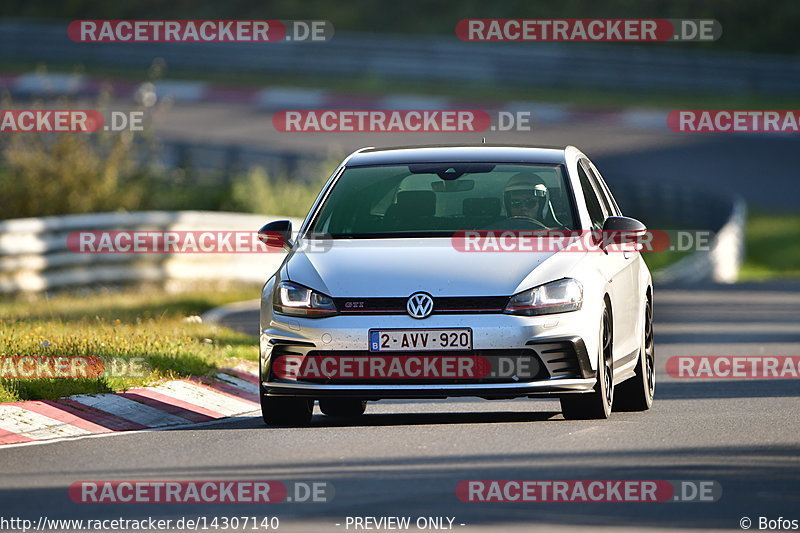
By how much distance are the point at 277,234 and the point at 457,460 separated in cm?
253

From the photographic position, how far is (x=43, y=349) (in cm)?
1255

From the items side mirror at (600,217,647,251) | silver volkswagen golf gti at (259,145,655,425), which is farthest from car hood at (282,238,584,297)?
side mirror at (600,217,647,251)

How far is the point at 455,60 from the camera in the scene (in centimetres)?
4597

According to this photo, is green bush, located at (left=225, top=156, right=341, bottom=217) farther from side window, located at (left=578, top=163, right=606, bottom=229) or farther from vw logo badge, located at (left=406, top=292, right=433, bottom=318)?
vw logo badge, located at (left=406, top=292, right=433, bottom=318)

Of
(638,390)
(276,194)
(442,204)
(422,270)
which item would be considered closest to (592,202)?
(442,204)

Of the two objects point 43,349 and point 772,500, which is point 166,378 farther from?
point 772,500

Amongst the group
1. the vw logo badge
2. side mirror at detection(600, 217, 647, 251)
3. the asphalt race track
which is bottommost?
the asphalt race track

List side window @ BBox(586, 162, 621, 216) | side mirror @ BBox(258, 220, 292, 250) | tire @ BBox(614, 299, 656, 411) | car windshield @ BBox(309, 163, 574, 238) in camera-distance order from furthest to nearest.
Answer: side window @ BBox(586, 162, 621, 216) < tire @ BBox(614, 299, 656, 411) < side mirror @ BBox(258, 220, 292, 250) < car windshield @ BBox(309, 163, 574, 238)

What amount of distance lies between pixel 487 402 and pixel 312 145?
2834 centimetres

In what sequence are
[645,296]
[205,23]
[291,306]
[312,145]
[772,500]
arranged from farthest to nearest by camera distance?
[205,23], [312,145], [645,296], [291,306], [772,500]

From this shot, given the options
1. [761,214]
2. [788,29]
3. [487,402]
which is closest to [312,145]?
[761,214]

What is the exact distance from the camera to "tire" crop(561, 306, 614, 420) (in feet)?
34.3

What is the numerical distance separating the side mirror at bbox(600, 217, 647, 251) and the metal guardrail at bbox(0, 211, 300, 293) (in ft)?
39.4

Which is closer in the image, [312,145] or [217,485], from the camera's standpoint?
[217,485]
